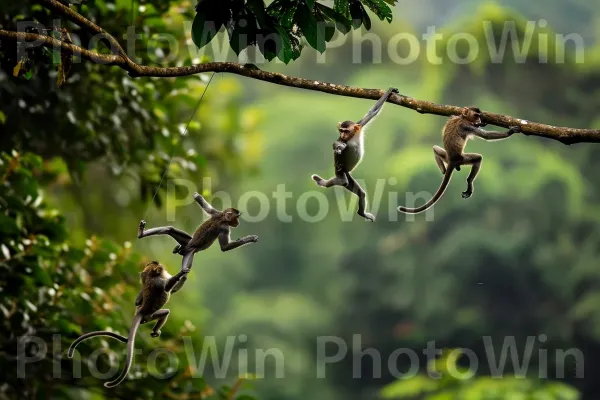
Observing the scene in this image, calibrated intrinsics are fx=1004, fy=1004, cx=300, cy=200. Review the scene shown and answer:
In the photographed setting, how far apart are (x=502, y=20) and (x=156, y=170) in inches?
595

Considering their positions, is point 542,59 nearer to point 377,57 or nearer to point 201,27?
point 377,57

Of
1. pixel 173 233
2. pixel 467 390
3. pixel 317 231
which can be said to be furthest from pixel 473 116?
pixel 317 231

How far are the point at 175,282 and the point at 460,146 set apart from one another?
1.14 m

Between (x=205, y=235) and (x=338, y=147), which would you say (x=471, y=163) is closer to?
(x=338, y=147)

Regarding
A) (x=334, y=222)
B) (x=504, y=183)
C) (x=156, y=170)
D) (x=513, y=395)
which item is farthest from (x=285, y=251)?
(x=156, y=170)

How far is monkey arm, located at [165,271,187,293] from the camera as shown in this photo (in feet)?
9.11

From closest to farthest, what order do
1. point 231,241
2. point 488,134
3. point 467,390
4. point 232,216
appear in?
point 231,241
point 232,216
point 488,134
point 467,390

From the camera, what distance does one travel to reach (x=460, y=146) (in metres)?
3.38

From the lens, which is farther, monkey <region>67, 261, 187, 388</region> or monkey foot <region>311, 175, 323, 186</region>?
monkey foot <region>311, 175, 323, 186</region>

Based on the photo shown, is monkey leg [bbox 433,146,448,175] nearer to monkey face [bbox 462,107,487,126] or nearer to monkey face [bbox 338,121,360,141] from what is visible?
monkey face [bbox 462,107,487,126]

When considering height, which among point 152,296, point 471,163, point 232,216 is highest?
point 471,163

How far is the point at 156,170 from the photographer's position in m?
5.82

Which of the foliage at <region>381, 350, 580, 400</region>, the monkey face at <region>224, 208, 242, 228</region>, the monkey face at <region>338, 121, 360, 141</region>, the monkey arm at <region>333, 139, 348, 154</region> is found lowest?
the foliage at <region>381, 350, 580, 400</region>

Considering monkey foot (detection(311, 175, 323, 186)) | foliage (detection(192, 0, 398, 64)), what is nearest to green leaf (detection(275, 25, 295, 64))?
foliage (detection(192, 0, 398, 64))
